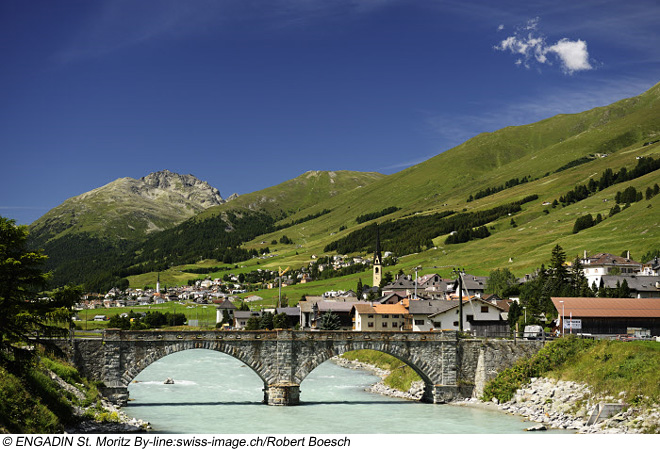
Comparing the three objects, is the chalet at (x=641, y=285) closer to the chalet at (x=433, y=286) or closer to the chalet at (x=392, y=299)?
the chalet at (x=392, y=299)

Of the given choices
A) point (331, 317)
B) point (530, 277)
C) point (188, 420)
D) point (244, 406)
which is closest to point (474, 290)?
point (530, 277)

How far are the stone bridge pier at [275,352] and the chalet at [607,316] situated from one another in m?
18.8

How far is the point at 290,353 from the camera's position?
6438 centimetres

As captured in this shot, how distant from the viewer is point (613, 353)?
5781 centimetres

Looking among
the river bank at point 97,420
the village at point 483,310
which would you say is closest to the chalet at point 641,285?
the village at point 483,310

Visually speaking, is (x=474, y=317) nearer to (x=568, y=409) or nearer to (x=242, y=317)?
(x=568, y=409)

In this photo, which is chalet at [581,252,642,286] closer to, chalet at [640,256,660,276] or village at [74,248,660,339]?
village at [74,248,660,339]

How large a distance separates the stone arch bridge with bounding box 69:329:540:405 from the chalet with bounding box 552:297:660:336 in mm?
13979

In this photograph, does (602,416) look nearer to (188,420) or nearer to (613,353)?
(613,353)

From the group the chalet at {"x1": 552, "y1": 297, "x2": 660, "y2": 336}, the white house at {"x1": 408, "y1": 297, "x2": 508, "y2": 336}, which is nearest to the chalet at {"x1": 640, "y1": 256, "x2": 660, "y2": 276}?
the white house at {"x1": 408, "y1": 297, "x2": 508, "y2": 336}

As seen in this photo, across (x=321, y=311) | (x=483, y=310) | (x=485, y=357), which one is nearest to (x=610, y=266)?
(x=321, y=311)

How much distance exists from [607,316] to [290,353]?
3879 cm
